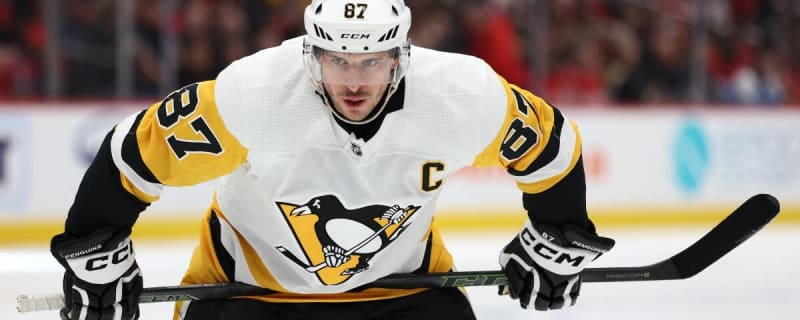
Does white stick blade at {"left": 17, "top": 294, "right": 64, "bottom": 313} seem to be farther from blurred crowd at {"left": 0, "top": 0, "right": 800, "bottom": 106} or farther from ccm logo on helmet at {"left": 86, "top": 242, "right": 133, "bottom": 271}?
blurred crowd at {"left": 0, "top": 0, "right": 800, "bottom": 106}

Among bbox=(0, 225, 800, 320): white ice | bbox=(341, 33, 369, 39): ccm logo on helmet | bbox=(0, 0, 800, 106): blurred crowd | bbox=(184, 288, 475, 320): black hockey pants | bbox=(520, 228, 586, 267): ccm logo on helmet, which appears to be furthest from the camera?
bbox=(0, 0, 800, 106): blurred crowd

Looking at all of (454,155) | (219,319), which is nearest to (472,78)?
(454,155)

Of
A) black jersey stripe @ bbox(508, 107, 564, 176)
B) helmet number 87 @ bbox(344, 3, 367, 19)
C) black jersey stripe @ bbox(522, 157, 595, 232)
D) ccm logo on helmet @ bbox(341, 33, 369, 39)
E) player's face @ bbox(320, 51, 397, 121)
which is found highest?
helmet number 87 @ bbox(344, 3, 367, 19)

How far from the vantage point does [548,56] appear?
250 inches

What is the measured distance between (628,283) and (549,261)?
70.4 inches

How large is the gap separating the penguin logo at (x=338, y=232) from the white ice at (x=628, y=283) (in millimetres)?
1190

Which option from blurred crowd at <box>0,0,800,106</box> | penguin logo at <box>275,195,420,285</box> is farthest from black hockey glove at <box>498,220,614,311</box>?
blurred crowd at <box>0,0,800,106</box>

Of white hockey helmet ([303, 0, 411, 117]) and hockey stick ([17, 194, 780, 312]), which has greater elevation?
white hockey helmet ([303, 0, 411, 117])

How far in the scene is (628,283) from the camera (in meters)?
4.28

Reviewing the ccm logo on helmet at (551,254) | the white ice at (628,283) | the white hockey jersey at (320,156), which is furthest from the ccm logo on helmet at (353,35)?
the white ice at (628,283)

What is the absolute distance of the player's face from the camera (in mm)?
2123

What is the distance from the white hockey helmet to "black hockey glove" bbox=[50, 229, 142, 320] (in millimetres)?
600

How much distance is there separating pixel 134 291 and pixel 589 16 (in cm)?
456

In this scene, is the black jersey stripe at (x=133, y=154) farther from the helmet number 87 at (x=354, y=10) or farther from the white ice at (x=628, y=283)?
the white ice at (x=628, y=283)
